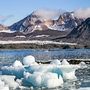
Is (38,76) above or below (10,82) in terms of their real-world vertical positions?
above

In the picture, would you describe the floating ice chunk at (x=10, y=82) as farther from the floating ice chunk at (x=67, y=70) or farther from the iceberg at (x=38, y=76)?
the floating ice chunk at (x=67, y=70)

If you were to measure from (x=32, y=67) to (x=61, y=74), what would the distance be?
1.97 metres

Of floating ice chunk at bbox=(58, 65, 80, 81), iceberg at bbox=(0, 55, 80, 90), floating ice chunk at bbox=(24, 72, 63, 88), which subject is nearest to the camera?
floating ice chunk at bbox=(24, 72, 63, 88)

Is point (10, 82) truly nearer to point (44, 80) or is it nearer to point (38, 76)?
point (38, 76)

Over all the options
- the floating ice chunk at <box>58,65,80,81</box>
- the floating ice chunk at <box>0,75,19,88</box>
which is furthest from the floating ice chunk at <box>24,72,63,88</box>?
the floating ice chunk at <box>58,65,80,81</box>

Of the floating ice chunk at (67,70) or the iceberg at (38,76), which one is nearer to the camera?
the iceberg at (38,76)

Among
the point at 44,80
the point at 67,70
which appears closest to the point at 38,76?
the point at 44,80

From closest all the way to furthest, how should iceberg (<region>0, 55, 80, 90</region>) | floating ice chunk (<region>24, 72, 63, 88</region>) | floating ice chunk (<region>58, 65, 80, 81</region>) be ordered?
floating ice chunk (<region>24, 72, 63, 88</region>), iceberg (<region>0, 55, 80, 90</region>), floating ice chunk (<region>58, 65, 80, 81</region>)

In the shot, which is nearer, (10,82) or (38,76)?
(38,76)

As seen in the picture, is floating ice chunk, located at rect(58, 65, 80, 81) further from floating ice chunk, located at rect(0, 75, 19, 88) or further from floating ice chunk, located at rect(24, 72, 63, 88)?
floating ice chunk, located at rect(0, 75, 19, 88)

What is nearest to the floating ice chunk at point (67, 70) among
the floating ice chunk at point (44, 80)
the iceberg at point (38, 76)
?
the iceberg at point (38, 76)

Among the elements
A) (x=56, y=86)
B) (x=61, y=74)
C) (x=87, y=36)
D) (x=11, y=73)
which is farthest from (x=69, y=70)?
(x=87, y=36)

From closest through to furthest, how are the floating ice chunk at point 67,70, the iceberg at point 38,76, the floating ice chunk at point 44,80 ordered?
the floating ice chunk at point 44,80 < the iceberg at point 38,76 < the floating ice chunk at point 67,70

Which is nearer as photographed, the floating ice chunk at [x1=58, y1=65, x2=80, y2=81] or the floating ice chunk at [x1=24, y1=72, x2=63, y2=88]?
the floating ice chunk at [x1=24, y1=72, x2=63, y2=88]
